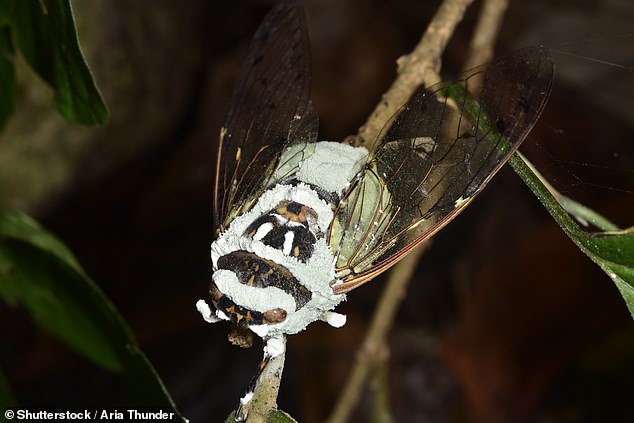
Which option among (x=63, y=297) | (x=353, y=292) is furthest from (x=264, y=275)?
(x=353, y=292)

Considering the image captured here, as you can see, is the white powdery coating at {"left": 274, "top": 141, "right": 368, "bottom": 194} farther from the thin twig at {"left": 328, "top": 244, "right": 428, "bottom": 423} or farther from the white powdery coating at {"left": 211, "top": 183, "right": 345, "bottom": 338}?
the thin twig at {"left": 328, "top": 244, "right": 428, "bottom": 423}

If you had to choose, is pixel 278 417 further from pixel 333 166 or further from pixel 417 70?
pixel 417 70

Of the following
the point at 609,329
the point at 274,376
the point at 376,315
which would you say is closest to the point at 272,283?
the point at 274,376

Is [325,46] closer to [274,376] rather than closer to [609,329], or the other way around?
[609,329]

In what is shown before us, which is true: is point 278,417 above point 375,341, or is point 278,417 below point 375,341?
below

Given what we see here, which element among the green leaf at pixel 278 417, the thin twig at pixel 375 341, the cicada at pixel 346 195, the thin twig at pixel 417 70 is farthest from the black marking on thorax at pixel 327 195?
the thin twig at pixel 375 341

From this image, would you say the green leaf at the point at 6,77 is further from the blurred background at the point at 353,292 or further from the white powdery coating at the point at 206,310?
the blurred background at the point at 353,292

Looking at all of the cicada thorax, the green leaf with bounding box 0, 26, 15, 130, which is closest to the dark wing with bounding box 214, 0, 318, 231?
the cicada thorax
